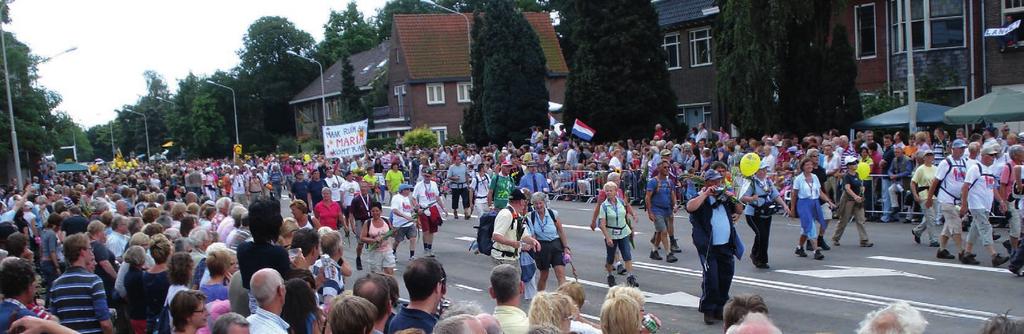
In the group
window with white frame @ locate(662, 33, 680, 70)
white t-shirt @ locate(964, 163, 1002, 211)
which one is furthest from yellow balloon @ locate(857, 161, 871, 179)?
window with white frame @ locate(662, 33, 680, 70)

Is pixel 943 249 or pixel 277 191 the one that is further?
pixel 277 191

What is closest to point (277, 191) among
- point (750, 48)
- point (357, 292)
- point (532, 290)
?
point (750, 48)

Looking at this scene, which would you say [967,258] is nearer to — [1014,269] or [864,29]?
[1014,269]

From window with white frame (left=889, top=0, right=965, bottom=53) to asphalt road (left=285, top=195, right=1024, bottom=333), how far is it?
13566 millimetres

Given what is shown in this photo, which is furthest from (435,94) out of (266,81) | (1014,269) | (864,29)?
(1014,269)

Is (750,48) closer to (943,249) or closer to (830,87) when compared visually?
(830,87)

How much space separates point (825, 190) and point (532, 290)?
34.1 ft

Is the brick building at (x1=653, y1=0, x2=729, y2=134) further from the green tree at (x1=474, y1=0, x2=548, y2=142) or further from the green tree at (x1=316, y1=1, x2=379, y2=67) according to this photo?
the green tree at (x1=316, y1=1, x2=379, y2=67)

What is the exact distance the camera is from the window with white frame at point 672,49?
4009 cm

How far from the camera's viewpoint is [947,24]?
96.2 feet

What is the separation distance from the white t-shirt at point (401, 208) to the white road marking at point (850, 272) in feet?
19.8

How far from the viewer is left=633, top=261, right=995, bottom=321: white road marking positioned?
34.6 feet

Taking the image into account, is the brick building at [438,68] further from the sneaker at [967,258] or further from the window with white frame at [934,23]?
the sneaker at [967,258]

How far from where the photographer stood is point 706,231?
11297mm
